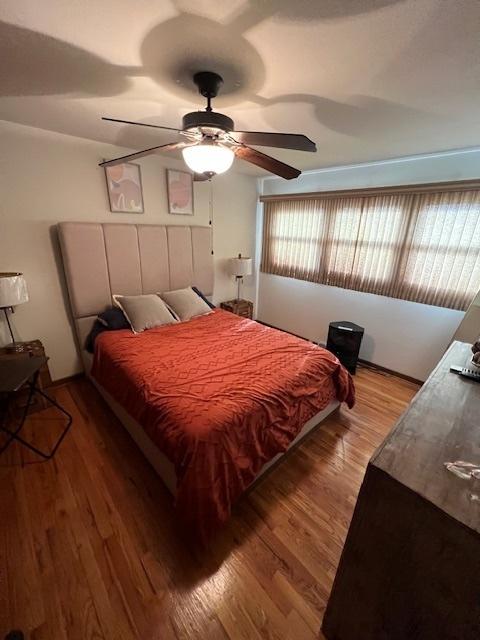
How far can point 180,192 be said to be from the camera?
297cm

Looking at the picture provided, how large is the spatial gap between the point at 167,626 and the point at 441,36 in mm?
2572

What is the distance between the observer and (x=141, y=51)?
112cm

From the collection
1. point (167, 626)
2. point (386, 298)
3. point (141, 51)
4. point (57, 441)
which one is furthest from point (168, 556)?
point (386, 298)

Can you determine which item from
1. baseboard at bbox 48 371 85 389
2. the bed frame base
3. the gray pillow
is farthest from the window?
baseboard at bbox 48 371 85 389

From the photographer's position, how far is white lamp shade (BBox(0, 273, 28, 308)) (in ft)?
5.97

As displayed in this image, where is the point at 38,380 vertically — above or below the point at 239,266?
below

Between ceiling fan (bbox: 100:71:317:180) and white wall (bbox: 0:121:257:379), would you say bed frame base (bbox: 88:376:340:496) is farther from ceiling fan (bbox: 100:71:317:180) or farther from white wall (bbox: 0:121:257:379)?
ceiling fan (bbox: 100:71:317:180)

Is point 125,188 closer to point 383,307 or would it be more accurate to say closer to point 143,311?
point 143,311

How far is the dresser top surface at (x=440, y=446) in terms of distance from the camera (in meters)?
0.69

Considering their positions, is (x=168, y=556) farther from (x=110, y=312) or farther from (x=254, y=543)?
(x=110, y=312)

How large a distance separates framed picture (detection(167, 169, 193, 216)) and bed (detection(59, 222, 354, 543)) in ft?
0.84

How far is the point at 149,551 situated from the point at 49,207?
267 centimetres

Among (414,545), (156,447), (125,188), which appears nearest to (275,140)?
(414,545)

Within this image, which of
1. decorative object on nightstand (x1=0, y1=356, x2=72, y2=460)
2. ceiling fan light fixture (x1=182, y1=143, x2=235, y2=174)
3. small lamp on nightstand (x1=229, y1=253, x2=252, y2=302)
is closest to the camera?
ceiling fan light fixture (x1=182, y1=143, x2=235, y2=174)
